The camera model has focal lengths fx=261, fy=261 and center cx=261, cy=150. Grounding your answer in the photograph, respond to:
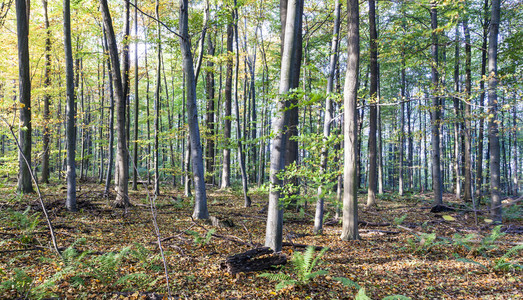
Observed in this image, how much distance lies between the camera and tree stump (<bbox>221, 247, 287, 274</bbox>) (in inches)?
172

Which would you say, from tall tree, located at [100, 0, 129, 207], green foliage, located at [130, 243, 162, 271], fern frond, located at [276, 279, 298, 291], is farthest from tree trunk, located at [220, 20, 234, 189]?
fern frond, located at [276, 279, 298, 291]

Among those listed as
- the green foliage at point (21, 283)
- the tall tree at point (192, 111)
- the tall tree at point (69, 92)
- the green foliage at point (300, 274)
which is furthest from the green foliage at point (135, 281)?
the tall tree at point (69, 92)

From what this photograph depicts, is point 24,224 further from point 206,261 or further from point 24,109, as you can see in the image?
point 24,109

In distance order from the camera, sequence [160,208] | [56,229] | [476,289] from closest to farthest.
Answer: [476,289] → [56,229] → [160,208]

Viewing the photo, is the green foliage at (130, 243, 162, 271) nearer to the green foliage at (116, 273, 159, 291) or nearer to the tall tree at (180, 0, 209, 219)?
the green foliage at (116, 273, 159, 291)

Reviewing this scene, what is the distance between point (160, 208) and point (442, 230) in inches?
405

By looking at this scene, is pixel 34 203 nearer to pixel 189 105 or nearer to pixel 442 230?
pixel 189 105

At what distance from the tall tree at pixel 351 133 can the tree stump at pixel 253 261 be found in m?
2.92

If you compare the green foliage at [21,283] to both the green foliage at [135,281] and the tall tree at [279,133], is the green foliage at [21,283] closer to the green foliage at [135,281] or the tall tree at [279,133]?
the green foliage at [135,281]

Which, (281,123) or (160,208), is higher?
(281,123)

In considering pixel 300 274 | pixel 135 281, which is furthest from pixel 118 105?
pixel 300 274

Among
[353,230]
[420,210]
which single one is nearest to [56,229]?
[353,230]

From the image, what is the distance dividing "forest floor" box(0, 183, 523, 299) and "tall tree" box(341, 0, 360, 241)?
2.03 ft

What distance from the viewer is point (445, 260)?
5.97 m
